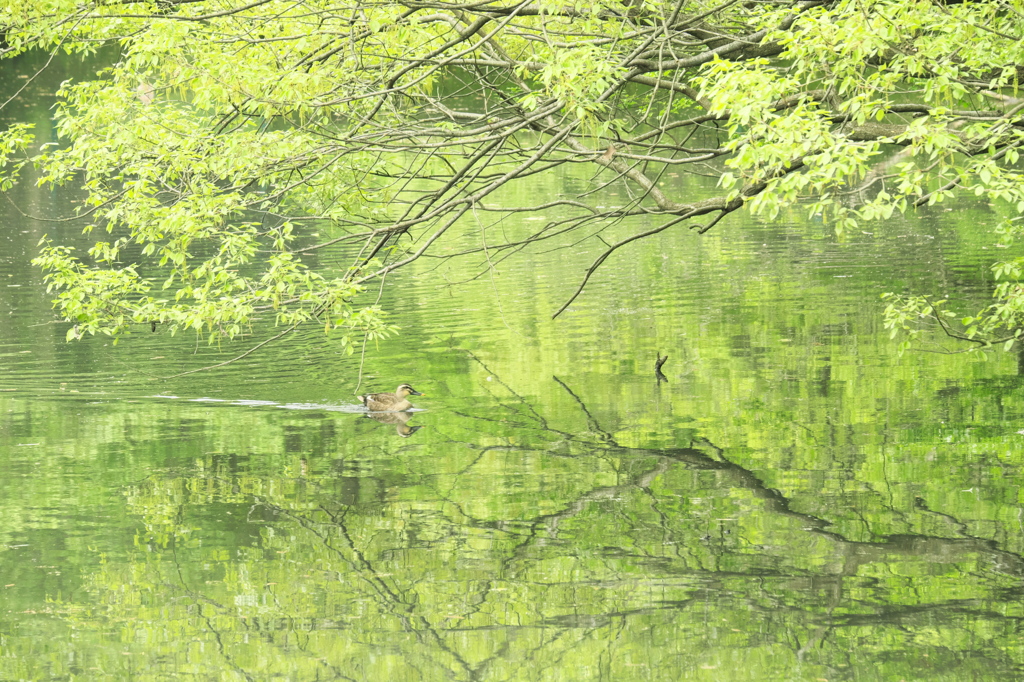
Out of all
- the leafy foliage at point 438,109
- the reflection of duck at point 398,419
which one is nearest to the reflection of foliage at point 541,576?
the reflection of duck at point 398,419

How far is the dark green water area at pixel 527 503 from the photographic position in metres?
7.37

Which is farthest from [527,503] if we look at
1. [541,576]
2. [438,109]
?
[438,109]

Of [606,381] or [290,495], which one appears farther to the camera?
[606,381]

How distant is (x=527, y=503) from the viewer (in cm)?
1000

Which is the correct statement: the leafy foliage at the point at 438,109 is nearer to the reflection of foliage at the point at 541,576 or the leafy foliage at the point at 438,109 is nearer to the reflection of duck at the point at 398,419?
the reflection of foliage at the point at 541,576

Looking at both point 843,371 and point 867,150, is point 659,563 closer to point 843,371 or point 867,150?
point 867,150

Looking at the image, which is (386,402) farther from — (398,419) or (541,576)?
(541,576)

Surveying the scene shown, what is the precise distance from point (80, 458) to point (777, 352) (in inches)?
321

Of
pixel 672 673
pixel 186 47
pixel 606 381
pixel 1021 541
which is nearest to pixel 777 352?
pixel 606 381

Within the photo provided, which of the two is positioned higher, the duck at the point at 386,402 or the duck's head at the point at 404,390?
the duck's head at the point at 404,390

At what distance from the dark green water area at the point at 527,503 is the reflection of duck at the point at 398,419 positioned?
6 centimetres

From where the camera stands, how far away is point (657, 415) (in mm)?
12672

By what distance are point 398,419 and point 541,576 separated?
188 inches

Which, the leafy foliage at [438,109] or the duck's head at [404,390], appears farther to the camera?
the duck's head at [404,390]
